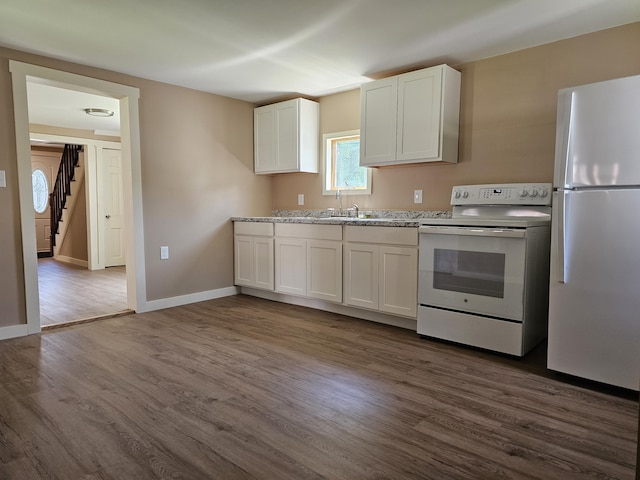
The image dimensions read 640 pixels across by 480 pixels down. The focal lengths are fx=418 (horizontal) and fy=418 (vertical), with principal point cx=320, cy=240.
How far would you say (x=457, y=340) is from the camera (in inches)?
116

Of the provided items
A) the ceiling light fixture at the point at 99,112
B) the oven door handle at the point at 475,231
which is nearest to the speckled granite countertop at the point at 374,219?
the oven door handle at the point at 475,231

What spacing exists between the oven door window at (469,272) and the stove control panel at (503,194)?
615mm

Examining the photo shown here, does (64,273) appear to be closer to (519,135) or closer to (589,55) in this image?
(519,135)

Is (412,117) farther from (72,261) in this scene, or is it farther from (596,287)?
(72,261)

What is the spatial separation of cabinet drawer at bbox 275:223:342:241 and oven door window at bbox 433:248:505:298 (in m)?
1.01

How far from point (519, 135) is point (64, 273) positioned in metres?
6.47

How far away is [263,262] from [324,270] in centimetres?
A: 84

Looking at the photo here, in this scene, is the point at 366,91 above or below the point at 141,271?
above

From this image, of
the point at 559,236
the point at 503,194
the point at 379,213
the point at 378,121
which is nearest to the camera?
the point at 559,236

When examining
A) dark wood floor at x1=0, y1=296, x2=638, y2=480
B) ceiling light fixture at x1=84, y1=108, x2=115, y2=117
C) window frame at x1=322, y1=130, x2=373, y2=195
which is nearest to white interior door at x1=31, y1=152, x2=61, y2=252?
ceiling light fixture at x1=84, y1=108, x2=115, y2=117

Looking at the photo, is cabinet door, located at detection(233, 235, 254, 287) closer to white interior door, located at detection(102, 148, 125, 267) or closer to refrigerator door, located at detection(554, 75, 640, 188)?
refrigerator door, located at detection(554, 75, 640, 188)

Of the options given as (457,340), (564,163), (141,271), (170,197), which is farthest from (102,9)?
(457,340)

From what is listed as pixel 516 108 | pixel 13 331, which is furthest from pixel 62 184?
pixel 516 108

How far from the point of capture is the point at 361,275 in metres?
3.57
